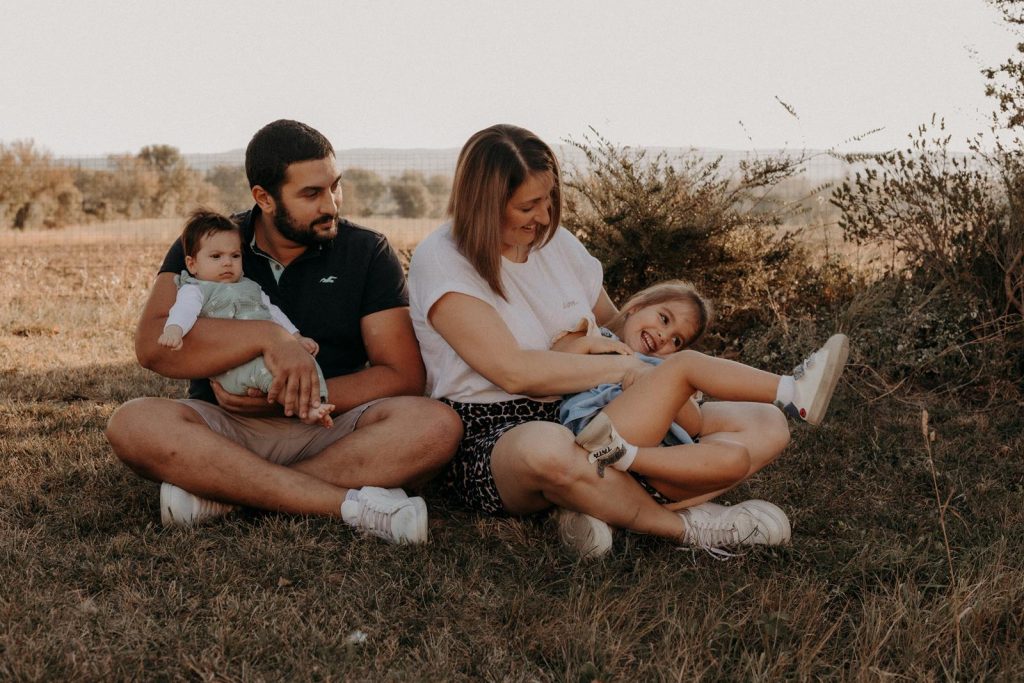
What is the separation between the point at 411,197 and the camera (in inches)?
1213

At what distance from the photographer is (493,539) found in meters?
3.08

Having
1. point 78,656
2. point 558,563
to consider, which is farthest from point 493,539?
point 78,656

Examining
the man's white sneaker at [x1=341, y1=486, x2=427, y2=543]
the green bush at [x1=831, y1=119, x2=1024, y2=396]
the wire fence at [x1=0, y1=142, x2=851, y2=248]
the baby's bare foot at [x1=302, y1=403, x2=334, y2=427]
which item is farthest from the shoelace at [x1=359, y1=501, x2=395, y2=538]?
the wire fence at [x1=0, y1=142, x2=851, y2=248]

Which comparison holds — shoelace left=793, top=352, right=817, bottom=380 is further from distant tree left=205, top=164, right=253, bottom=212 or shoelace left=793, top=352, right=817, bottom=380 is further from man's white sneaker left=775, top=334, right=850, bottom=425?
distant tree left=205, top=164, right=253, bottom=212

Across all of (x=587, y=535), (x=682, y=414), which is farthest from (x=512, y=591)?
(x=682, y=414)

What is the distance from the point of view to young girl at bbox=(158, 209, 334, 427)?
3227mm

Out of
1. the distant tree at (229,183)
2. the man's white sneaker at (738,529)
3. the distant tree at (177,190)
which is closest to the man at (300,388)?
the man's white sneaker at (738,529)

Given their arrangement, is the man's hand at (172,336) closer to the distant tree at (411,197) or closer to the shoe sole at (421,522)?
the shoe sole at (421,522)

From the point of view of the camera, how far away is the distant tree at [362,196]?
26344 millimetres

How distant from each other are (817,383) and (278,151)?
2.04 metres

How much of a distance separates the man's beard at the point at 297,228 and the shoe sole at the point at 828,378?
180 centimetres

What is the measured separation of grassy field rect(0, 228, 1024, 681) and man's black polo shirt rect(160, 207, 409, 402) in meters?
0.71

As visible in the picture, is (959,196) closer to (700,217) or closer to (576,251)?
(700,217)

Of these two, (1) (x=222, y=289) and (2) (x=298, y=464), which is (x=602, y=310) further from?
(1) (x=222, y=289)
